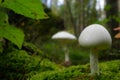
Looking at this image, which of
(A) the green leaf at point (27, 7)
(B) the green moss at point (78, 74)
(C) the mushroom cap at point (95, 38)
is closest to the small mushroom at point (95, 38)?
(C) the mushroom cap at point (95, 38)

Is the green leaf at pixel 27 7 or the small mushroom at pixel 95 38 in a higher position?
the green leaf at pixel 27 7

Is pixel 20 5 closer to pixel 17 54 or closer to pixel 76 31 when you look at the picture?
pixel 17 54

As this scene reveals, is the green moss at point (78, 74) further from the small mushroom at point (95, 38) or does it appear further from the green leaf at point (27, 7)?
the green leaf at point (27, 7)

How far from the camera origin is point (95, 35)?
73.2 inches

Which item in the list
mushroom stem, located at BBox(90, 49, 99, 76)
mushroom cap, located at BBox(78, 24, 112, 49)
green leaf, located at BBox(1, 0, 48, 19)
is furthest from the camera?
mushroom stem, located at BBox(90, 49, 99, 76)

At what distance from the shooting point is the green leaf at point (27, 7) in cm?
157

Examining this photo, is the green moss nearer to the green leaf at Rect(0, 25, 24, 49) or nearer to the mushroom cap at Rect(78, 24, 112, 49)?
the mushroom cap at Rect(78, 24, 112, 49)

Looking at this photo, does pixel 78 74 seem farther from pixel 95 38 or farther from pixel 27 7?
pixel 27 7

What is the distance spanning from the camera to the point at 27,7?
159 cm

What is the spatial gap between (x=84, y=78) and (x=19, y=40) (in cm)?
58

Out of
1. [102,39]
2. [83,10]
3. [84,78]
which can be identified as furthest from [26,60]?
[83,10]

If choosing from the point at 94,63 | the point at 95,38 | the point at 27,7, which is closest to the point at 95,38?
the point at 95,38

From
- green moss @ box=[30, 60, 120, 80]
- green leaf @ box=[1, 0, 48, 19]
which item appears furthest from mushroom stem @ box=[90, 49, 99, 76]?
green leaf @ box=[1, 0, 48, 19]

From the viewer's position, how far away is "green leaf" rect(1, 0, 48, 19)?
1.57 metres
